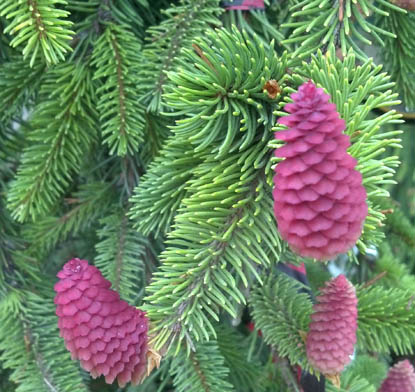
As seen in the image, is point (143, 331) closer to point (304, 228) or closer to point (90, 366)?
point (90, 366)

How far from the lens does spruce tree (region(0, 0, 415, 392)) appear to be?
380 millimetres

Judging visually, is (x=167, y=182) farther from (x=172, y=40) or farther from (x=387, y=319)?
(x=387, y=319)

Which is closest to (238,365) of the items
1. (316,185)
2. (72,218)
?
(72,218)

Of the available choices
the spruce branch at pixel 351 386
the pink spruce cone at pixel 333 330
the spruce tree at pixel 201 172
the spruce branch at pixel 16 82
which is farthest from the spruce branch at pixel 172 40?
the spruce branch at pixel 351 386

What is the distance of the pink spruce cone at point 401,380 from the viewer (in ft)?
1.83

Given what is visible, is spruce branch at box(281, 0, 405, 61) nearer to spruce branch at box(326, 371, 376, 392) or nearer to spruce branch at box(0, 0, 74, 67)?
spruce branch at box(0, 0, 74, 67)

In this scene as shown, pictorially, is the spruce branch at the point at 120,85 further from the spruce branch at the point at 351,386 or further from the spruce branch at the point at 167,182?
the spruce branch at the point at 351,386

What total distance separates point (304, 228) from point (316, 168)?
1.4 inches

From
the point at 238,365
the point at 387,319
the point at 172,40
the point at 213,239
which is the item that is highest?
the point at 172,40

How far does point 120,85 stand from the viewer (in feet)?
1.67

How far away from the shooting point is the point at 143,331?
1.31 feet

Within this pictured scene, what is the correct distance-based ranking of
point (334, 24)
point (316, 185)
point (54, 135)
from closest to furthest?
point (316, 185) → point (334, 24) → point (54, 135)

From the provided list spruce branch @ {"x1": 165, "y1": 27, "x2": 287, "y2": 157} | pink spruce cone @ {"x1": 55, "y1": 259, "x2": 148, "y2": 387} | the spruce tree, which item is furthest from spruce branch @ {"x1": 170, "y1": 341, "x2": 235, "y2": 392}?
spruce branch @ {"x1": 165, "y1": 27, "x2": 287, "y2": 157}

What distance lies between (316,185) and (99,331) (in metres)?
0.20
